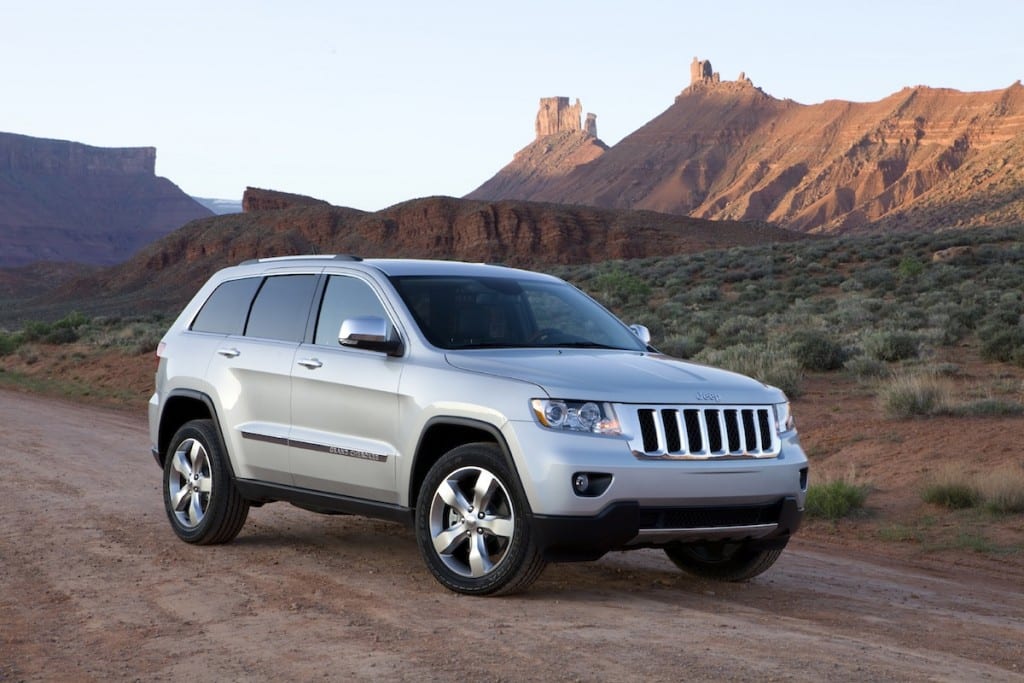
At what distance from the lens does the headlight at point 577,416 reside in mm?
6344

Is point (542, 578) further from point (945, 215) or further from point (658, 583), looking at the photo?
point (945, 215)

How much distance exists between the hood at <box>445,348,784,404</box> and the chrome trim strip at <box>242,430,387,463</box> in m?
0.72

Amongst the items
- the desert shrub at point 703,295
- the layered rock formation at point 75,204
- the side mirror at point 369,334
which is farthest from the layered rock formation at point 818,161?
the side mirror at point 369,334

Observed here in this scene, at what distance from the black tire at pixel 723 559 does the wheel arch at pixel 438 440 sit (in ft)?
4.69

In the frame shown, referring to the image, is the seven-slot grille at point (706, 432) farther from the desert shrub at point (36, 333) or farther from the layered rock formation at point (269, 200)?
the layered rock formation at point (269, 200)

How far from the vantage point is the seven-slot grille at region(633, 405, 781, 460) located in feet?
21.1

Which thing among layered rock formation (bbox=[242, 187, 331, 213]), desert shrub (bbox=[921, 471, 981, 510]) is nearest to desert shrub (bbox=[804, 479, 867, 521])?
desert shrub (bbox=[921, 471, 981, 510])

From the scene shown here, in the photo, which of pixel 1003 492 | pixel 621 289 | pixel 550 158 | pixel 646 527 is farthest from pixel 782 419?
pixel 550 158

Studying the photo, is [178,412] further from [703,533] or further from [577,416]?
[703,533]

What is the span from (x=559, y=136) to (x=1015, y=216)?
12415 cm

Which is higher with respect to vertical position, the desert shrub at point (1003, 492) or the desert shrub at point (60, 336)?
the desert shrub at point (1003, 492)

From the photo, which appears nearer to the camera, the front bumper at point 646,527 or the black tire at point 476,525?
the front bumper at point 646,527

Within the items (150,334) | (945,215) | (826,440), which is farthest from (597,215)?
(826,440)

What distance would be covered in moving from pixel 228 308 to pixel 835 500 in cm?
546
